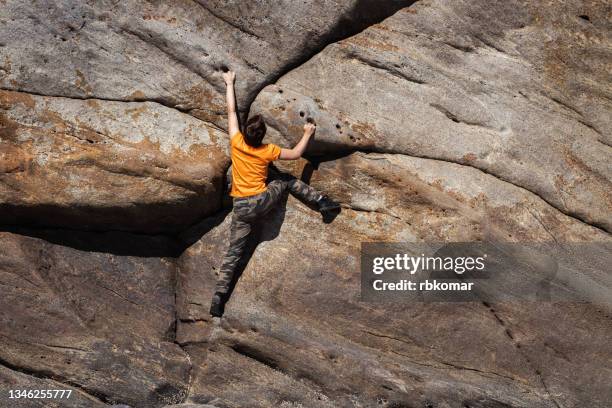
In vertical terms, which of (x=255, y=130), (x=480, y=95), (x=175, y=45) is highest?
(x=480, y=95)

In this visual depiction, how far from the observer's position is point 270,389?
7273mm

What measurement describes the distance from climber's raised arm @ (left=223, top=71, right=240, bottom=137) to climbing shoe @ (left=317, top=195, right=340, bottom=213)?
112 cm

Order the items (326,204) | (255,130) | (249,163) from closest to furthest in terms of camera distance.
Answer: (255,130) → (249,163) → (326,204)

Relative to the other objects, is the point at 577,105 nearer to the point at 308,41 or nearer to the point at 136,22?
the point at 308,41

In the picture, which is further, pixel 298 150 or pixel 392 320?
pixel 392 320

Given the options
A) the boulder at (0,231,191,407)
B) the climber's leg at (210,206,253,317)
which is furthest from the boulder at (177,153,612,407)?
the boulder at (0,231,191,407)

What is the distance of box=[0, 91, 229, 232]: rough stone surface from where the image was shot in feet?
23.0

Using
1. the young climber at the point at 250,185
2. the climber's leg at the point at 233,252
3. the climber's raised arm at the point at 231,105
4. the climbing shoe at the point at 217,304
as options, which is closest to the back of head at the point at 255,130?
the young climber at the point at 250,185

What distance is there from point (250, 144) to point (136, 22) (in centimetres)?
179

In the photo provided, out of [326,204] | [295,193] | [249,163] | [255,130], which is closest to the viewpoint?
[255,130]

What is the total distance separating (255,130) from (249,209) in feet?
2.67

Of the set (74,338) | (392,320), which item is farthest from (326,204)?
(74,338)

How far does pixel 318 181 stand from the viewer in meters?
7.36

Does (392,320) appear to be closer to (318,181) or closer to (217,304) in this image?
(318,181)
